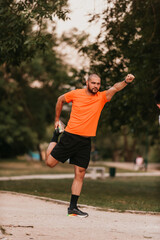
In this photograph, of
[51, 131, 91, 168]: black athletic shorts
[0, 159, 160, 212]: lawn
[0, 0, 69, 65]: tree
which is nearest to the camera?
[51, 131, 91, 168]: black athletic shorts

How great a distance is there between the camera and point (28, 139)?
37.5m

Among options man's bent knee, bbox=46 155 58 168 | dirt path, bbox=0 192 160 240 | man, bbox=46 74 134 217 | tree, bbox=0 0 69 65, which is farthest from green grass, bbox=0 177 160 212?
tree, bbox=0 0 69 65

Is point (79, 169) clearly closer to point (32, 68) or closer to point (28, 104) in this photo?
point (32, 68)

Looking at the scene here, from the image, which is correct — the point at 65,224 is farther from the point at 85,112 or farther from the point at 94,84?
the point at 94,84

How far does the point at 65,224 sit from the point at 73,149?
120 centimetres

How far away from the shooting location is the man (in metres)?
7.08

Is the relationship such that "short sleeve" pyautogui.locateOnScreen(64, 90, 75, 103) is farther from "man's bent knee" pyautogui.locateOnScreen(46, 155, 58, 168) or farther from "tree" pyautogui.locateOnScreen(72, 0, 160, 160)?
"tree" pyautogui.locateOnScreen(72, 0, 160, 160)

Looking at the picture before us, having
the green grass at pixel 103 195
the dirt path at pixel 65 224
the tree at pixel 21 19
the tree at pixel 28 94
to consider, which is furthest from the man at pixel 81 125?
the tree at pixel 28 94

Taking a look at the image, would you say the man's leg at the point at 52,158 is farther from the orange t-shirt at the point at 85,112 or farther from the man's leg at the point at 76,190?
the orange t-shirt at the point at 85,112

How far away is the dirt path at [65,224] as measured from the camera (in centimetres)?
591

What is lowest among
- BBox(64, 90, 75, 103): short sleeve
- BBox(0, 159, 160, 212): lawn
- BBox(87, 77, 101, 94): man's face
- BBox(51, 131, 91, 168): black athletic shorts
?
BBox(0, 159, 160, 212): lawn

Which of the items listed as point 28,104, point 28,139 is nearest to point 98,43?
point 28,139

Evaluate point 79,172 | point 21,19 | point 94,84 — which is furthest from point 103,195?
point 94,84

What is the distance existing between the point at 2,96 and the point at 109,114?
15417 millimetres
